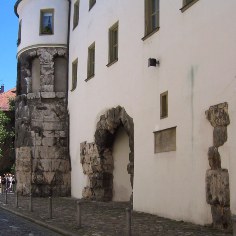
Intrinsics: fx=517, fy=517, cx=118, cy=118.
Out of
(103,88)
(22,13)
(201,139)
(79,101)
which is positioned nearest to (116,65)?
(103,88)

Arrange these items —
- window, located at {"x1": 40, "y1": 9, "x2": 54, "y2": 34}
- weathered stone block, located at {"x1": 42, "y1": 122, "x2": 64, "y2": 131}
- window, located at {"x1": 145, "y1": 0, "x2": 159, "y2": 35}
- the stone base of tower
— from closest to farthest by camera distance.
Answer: window, located at {"x1": 145, "y1": 0, "x2": 159, "y2": 35}, the stone base of tower, weathered stone block, located at {"x1": 42, "y1": 122, "x2": 64, "y2": 131}, window, located at {"x1": 40, "y1": 9, "x2": 54, "y2": 34}

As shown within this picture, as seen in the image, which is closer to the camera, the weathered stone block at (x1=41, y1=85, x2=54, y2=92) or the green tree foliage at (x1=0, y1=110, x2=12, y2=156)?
the weathered stone block at (x1=41, y1=85, x2=54, y2=92)

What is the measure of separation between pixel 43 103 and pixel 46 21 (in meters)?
3.94

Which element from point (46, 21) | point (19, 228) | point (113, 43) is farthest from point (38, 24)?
point (19, 228)

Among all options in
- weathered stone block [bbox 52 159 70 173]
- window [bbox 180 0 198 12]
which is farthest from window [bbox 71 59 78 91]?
window [bbox 180 0 198 12]

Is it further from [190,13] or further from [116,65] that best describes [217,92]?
[116,65]

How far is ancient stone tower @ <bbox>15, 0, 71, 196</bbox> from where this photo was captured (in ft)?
75.5

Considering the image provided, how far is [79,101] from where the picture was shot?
21688 mm

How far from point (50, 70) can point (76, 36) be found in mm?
2022

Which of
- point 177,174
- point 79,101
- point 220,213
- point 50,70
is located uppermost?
point 50,70

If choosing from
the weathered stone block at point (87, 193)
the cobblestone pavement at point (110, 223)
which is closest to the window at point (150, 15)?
the cobblestone pavement at point (110, 223)

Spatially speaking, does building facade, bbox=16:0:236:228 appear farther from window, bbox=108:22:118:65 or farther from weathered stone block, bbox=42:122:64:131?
weathered stone block, bbox=42:122:64:131

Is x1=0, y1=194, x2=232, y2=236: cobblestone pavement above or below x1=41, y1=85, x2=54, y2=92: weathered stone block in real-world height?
below

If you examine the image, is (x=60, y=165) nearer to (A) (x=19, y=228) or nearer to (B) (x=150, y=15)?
(B) (x=150, y=15)
